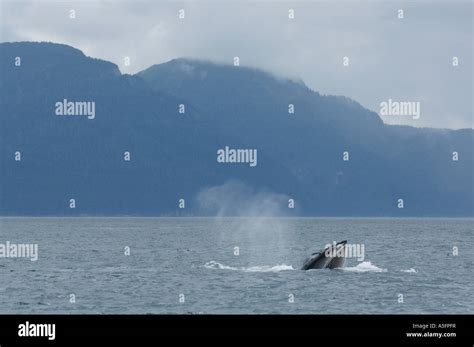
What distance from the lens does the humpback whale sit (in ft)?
226

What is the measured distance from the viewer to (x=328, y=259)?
70375 mm

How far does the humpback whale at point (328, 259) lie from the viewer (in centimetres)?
6894

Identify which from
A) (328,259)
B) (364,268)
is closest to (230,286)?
(328,259)

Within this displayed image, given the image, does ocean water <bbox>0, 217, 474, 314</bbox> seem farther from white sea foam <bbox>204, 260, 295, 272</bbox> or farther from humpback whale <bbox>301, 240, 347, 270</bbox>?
humpback whale <bbox>301, 240, 347, 270</bbox>

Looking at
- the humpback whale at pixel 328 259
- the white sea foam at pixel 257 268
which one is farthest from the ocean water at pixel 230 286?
the humpback whale at pixel 328 259

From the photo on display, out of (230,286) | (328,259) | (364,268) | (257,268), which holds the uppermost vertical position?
(328,259)

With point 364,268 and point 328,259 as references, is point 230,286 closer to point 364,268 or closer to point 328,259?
point 328,259

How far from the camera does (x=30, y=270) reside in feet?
260

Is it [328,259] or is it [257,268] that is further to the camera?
[257,268]

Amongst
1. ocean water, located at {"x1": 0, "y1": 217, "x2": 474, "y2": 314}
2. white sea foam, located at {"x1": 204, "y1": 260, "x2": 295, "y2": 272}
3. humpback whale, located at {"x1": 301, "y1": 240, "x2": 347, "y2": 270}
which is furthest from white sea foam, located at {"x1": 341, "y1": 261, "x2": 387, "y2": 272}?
white sea foam, located at {"x1": 204, "y1": 260, "x2": 295, "y2": 272}
